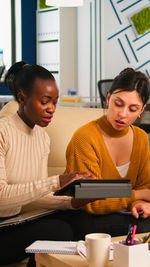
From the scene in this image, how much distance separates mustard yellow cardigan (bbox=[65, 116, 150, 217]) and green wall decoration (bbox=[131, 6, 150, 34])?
4148 mm

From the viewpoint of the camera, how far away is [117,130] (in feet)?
5.87

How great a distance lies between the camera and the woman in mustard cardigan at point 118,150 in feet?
5.52

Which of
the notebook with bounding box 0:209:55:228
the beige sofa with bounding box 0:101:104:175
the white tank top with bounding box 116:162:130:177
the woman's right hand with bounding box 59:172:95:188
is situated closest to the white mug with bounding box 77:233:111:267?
the woman's right hand with bounding box 59:172:95:188

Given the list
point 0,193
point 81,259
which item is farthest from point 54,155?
point 81,259

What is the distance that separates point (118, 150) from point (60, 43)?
4519 millimetres

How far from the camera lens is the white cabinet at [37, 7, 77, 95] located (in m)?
6.10

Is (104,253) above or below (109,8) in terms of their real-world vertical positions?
below

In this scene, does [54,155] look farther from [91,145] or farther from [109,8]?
[109,8]

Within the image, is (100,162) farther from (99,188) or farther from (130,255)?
(130,255)

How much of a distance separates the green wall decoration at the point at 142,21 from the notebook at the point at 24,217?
14.9ft

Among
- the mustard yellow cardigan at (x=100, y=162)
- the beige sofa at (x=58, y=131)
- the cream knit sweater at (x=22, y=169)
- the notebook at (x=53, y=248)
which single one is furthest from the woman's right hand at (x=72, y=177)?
the beige sofa at (x=58, y=131)

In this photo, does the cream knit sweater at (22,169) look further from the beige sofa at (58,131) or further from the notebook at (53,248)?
the beige sofa at (58,131)

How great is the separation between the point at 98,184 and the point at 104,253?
18cm

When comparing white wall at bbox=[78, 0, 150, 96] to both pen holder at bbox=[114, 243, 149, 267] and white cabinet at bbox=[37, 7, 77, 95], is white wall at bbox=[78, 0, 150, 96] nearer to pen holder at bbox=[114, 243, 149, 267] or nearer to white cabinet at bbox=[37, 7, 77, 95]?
white cabinet at bbox=[37, 7, 77, 95]
